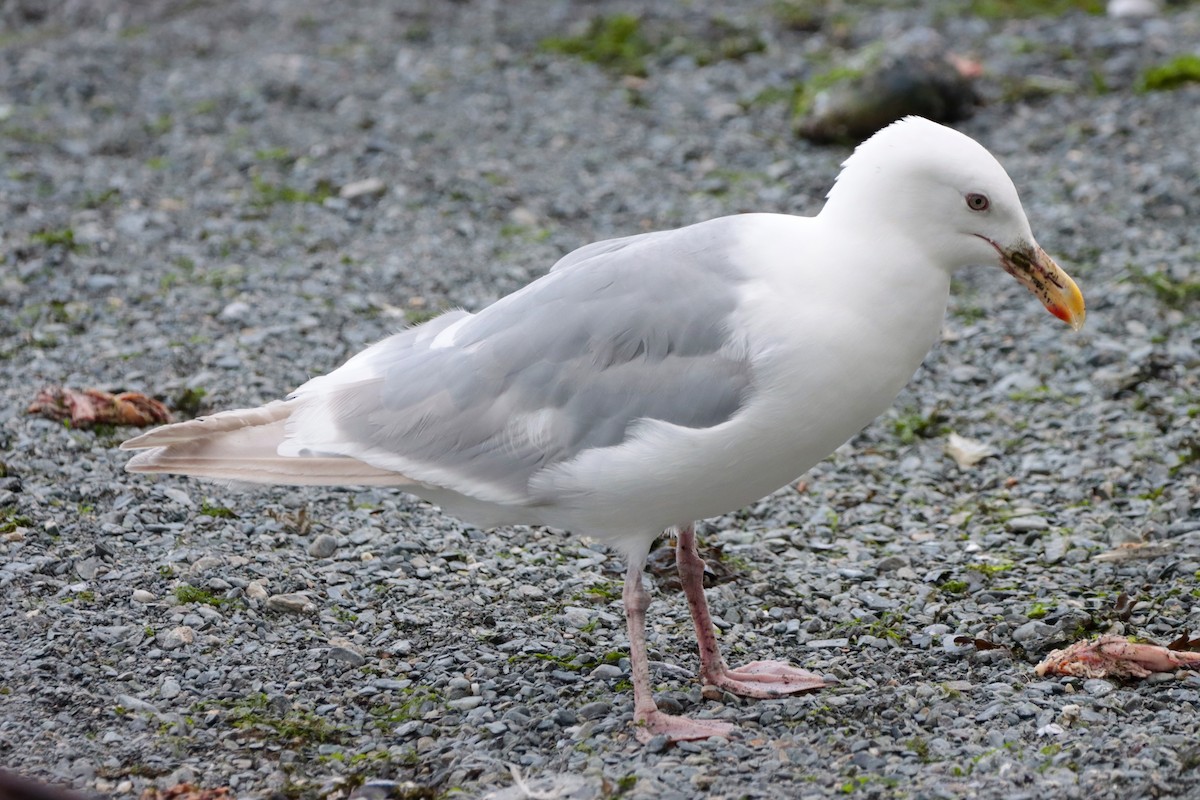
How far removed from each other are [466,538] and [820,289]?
2.24 meters

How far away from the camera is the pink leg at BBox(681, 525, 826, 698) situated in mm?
4734

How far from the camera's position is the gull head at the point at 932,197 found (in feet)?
13.9

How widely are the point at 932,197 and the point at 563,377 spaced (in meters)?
1.24

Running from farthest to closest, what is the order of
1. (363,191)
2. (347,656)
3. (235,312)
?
(363,191)
(235,312)
(347,656)

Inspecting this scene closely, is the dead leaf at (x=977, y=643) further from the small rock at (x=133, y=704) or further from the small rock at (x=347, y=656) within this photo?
the small rock at (x=133, y=704)

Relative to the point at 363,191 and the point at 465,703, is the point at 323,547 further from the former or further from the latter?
the point at 363,191

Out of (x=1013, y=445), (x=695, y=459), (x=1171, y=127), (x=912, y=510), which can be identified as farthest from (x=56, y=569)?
(x=1171, y=127)

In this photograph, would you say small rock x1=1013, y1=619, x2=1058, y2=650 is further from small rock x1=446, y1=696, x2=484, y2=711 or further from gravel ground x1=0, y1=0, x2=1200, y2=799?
small rock x1=446, y1=696, x2=484, y2=711

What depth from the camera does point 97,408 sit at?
20.9 feet

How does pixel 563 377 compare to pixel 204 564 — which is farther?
pixel 204 564

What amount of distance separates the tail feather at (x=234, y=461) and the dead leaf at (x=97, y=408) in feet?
5.79

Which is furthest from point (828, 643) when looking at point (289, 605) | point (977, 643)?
point (289, 605)

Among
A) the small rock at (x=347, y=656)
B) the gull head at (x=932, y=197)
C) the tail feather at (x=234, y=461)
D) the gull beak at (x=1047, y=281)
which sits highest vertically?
the gull head at (x=932, y=197)

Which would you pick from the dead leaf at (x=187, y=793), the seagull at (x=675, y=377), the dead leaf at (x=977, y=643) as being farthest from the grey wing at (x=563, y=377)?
the dead leaf at (x=977, y=643)
